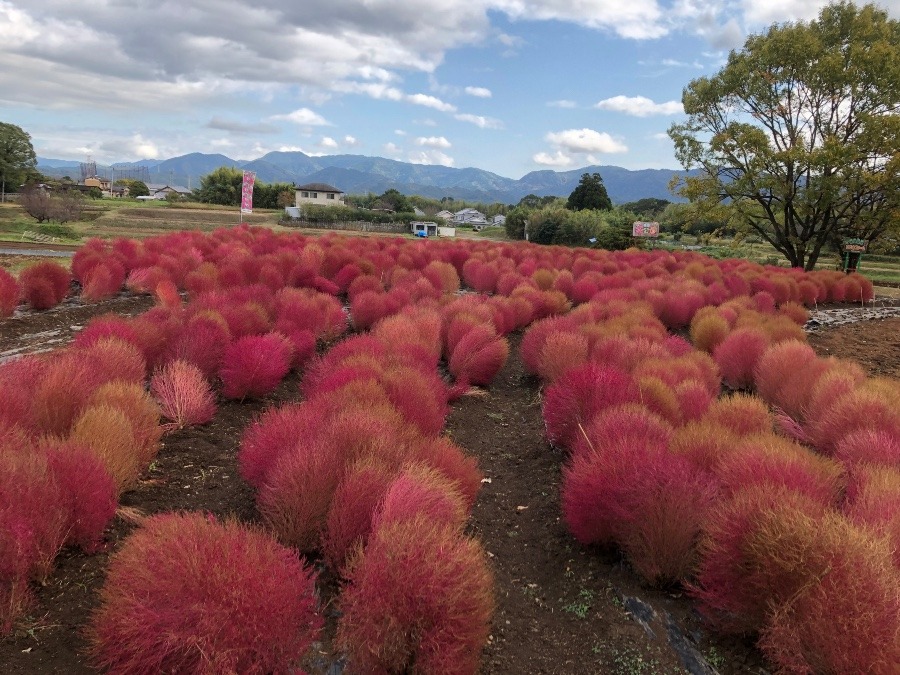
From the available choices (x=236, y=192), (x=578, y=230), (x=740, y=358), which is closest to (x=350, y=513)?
(x=740, y=358)

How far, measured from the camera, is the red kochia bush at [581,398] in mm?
4016

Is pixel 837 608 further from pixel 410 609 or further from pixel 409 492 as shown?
pixel 409 492

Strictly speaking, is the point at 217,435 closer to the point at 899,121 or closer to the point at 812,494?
the point at 812,494

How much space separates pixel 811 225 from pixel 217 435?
72.7ft

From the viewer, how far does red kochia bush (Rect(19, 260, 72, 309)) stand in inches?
312

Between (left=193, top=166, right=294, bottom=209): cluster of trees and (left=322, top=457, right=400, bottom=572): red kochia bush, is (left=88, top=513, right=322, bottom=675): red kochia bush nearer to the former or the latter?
(left=322, top=457, right=400, bottom=572): red kochia bush

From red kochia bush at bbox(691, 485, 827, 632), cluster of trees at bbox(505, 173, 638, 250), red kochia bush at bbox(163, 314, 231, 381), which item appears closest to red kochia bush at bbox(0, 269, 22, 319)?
red kochia bush at bbox(163, 314, 231, 381)

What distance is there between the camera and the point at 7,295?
745 cm

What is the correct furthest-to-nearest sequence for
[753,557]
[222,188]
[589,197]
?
[222,188]
[589,197]
[753,557]

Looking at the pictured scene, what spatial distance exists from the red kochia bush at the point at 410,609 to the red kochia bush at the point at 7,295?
7.88 m

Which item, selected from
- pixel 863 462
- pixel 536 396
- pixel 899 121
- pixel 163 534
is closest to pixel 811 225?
pixel 899 121

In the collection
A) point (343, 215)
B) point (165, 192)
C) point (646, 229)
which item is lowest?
point (646, 229)

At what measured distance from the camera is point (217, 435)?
4184 millimetres

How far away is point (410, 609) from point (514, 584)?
1139mm
